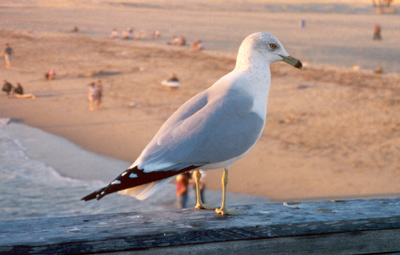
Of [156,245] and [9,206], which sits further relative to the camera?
[9,206]

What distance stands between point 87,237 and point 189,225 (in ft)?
1.40

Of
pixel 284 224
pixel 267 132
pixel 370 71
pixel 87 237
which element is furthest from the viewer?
pixel 370 71

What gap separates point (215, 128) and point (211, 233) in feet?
1.86

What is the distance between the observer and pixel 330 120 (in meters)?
15.6

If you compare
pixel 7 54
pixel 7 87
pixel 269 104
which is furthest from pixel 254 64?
pixel 7 54

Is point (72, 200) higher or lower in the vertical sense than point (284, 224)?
lower

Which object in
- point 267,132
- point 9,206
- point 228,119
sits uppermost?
point 228,119

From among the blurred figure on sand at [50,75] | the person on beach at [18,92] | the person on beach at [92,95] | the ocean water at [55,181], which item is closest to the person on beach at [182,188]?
the ocean water at [55,181]

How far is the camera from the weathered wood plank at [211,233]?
6.72 ft

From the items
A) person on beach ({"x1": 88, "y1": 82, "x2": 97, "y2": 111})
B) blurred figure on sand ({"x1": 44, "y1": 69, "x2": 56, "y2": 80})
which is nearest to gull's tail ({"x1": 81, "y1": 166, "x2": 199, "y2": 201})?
person on beach ({"x1": 88, "y1": 82, "x2": 97, "y2": 111})

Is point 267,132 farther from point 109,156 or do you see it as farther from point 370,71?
point 370,71

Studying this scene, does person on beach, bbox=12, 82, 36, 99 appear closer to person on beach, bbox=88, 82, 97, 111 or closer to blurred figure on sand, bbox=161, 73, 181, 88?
person on beach, bbox=88, 82, 97, 111

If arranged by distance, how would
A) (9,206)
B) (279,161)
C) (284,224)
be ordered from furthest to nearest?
(279,161) → (9,206) → (284,224)

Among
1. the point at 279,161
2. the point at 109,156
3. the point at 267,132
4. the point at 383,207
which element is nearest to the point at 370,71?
the point at 267,132
